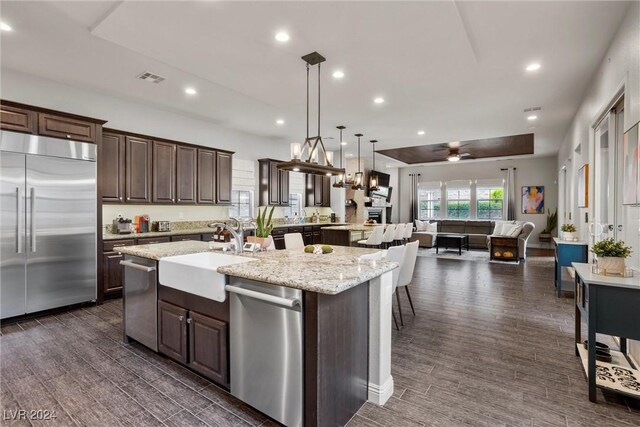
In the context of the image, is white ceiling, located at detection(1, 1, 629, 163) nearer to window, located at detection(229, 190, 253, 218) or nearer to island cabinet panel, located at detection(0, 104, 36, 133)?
island cabinet panel, located at detection(0, 104, 36, 133)

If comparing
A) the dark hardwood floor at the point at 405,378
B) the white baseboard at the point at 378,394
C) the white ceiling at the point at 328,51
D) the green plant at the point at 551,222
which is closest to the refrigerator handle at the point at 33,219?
the dark hardwood floor at the point at 405,378

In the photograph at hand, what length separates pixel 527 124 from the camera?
246 inches

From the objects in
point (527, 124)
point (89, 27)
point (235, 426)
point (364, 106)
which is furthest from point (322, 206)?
point (235, 426)

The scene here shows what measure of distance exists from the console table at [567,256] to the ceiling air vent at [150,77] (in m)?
5.98

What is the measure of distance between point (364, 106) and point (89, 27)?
11.8 feet

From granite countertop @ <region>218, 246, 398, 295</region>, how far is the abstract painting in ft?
35.5

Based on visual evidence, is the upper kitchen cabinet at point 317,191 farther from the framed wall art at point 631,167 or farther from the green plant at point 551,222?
the green plant at point 551,222

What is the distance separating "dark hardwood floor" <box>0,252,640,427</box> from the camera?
1.94 metres

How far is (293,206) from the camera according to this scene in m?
8.22

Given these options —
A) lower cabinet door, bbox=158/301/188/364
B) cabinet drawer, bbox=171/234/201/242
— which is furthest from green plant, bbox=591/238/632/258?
cabinet drawer, bbox=171/234/201/242

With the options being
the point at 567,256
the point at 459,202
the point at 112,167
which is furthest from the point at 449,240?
the point at 112,167

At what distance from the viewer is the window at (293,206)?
805 centimetres

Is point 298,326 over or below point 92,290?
over

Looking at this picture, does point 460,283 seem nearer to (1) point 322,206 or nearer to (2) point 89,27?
(1) point 322,206
